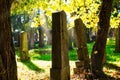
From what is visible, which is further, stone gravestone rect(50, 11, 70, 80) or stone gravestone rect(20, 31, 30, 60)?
stone gravestone rect(20, 31, 30, 60)

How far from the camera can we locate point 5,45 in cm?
819

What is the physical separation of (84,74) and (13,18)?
138 ft

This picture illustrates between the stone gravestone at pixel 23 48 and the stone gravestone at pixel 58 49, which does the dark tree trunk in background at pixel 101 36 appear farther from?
the stone gravestone at pixel 23 48

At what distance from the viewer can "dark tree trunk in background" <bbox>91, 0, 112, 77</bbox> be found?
12.8m

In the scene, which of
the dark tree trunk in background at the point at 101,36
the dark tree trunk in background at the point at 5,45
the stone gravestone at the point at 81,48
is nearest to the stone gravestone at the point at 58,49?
the dark tree trunk in background at the point at 5,45

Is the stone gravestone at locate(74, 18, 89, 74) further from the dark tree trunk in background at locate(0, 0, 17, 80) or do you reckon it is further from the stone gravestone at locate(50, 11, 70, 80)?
the dark tree trunk in background at locate(0, 0, 17, 80)

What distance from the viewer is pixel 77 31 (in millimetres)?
13898

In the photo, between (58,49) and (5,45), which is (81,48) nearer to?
(58,49)

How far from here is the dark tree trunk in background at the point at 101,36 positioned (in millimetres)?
12836

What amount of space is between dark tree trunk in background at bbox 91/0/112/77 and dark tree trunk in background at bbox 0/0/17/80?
528cm

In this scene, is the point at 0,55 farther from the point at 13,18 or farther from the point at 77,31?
the point at 13,18

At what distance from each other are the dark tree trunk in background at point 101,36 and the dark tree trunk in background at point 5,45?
5.28 metres

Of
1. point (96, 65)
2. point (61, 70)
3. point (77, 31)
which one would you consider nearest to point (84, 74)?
point (96, 65)

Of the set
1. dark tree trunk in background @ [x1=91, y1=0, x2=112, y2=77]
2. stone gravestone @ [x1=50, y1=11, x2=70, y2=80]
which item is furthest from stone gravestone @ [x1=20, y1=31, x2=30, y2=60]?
stone gravestone @ [x1=50, y1=11, x2=70, y2=80]
